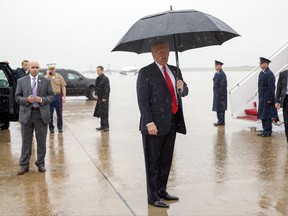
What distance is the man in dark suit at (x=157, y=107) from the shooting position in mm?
3844

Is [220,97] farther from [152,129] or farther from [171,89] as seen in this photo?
[152,129]

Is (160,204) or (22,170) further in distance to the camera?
(22,170)

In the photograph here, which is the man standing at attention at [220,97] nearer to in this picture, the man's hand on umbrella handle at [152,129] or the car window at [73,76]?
the man's hand on umbrella handle at [152,129]

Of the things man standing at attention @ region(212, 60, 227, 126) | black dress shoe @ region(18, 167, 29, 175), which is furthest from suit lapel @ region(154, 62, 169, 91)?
man standing at attention @ region(212, 60, 227, 126)

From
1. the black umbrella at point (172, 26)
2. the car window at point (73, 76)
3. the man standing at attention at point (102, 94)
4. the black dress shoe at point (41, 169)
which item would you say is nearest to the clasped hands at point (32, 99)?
the black dress shoe at point (41, 169)

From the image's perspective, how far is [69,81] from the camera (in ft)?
63.5

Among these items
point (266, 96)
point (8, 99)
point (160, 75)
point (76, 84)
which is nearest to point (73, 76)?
point (76, 84)

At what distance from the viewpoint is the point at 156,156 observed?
13.0 ft

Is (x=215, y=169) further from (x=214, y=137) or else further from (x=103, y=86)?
(x=103, y=86)

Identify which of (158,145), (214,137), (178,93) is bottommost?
(214,137)

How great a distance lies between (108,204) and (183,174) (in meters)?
1.61

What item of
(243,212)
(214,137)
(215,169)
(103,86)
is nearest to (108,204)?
(243,212)

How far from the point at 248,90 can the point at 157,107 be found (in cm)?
712

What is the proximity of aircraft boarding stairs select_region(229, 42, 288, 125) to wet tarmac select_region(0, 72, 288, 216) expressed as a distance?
1402 millimetres
